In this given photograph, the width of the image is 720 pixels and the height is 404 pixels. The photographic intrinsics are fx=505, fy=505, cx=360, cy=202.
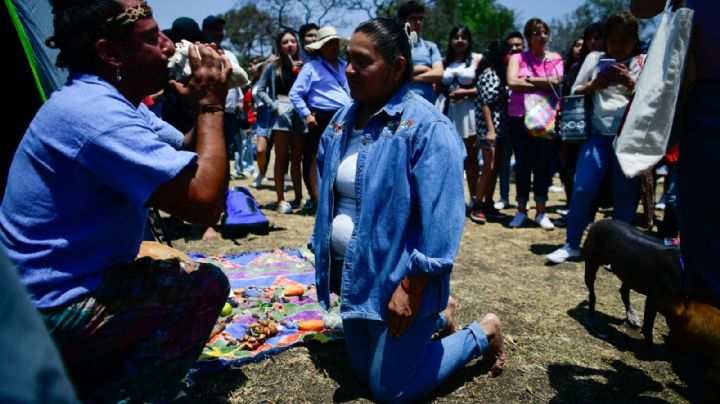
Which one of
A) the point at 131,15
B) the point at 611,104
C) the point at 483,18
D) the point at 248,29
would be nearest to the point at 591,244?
the point at 611,104

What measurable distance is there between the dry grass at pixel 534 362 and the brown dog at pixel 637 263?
0.20m

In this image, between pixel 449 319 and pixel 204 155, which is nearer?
pixel 204 155

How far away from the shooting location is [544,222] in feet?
20.1

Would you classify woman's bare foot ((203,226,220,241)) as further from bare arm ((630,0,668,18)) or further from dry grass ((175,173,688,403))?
bare arm ((630,0,668,18))

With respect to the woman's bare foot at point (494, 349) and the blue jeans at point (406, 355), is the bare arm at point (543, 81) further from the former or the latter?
the blue jeans at point (406, 355)

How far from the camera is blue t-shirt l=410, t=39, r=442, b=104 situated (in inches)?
235

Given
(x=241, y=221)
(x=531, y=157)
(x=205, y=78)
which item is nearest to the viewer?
(x=205, y=78)

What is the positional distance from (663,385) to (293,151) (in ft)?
16.7

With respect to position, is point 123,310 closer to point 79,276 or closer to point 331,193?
point 79,276

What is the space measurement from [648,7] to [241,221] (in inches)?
165

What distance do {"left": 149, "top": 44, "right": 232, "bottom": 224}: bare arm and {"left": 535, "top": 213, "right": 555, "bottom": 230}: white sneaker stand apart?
4.90m

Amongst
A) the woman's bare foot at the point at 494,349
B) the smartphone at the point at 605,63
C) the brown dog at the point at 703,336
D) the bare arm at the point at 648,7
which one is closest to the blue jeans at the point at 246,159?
the smartphone at the point at 605,63

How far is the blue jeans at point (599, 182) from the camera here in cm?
415

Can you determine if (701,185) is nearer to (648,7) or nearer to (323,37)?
(648,7)
